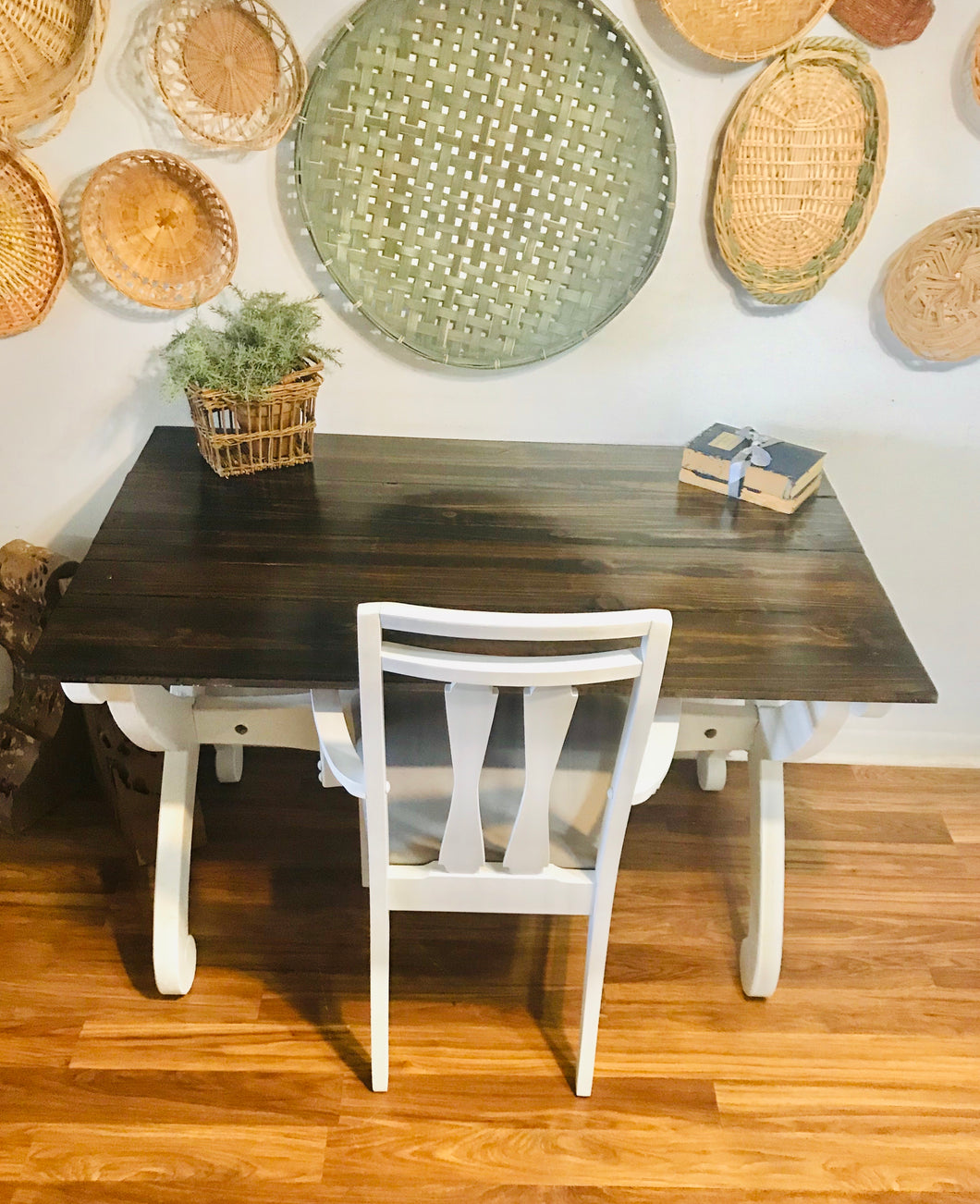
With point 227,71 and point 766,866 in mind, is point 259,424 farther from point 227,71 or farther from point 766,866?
point 766,866

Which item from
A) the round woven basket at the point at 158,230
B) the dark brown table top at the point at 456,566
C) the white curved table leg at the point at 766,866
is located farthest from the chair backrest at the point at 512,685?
the round woven basket at the point at 158,230

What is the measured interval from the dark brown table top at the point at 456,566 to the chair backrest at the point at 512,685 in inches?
4.9

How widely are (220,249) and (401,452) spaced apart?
461 millimetres

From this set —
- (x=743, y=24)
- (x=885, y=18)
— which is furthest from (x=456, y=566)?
(x=885, y=18)

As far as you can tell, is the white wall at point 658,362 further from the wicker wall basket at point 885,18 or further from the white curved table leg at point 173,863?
the white curved table leg at point 173,863

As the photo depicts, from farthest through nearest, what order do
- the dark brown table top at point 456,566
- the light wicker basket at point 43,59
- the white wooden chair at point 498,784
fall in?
the light wicker basket at point 43,59
the dark brown table top at point 456,566
the white wooden chair at point 498,784

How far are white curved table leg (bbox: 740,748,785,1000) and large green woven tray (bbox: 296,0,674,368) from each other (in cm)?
83

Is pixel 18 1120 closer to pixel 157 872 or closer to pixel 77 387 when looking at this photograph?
pixel 157 872

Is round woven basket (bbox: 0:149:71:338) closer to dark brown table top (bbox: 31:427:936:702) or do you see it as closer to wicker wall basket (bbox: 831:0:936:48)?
dark brown table top (bbox: 31:427:936:702)

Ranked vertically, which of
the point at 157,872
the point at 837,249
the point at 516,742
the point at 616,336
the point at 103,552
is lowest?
the point at 157,872

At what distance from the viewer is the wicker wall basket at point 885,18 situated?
1.56 meters

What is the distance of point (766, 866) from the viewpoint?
1.75 meters

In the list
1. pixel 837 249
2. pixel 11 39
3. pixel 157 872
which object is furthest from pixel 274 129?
pixel 157 872

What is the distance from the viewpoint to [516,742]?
1547mm
